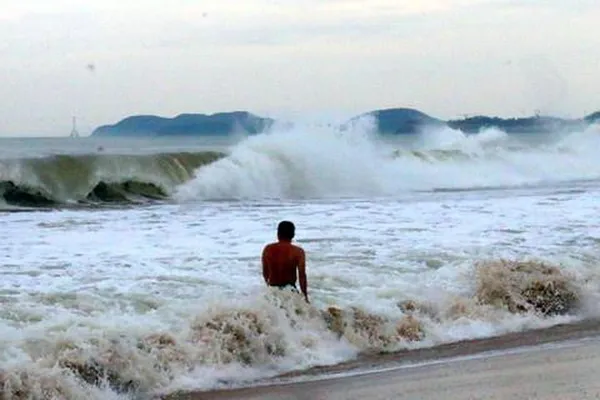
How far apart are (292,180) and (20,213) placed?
42.4 ft

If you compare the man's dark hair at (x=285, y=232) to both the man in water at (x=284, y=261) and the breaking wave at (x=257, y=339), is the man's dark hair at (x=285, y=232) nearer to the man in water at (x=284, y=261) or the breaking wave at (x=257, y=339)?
the man in water at (x=284, y=261)

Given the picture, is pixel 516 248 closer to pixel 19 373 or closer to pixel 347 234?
pixel 347 234

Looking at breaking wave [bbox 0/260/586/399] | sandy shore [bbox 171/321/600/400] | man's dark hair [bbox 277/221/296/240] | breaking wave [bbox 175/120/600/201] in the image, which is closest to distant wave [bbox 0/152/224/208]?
breaking wave [bbox 175/120/600/201]

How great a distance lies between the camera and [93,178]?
102ft

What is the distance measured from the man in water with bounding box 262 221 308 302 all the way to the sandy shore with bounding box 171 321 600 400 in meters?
1.02

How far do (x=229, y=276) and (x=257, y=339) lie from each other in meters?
3.28

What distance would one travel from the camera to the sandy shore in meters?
8.37

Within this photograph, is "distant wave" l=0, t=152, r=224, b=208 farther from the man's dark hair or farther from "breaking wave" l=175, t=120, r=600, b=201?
the man's dark hair

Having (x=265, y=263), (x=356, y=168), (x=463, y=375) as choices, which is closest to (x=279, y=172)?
(x=356, y=168)

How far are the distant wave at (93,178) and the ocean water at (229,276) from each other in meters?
0.10

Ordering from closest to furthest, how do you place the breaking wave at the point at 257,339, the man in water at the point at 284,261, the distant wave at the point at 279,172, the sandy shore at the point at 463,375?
the sandy shore at the point at 463,375, the breaking wave at the point at 257,339, the man in water at the point at 284,261, the distant wave at the point at 279,172

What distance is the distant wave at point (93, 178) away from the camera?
91.1ft

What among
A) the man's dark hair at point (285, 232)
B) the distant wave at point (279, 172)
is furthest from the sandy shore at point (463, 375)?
the distant wave at point (279, 172)

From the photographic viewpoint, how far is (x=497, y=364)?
9641mm
